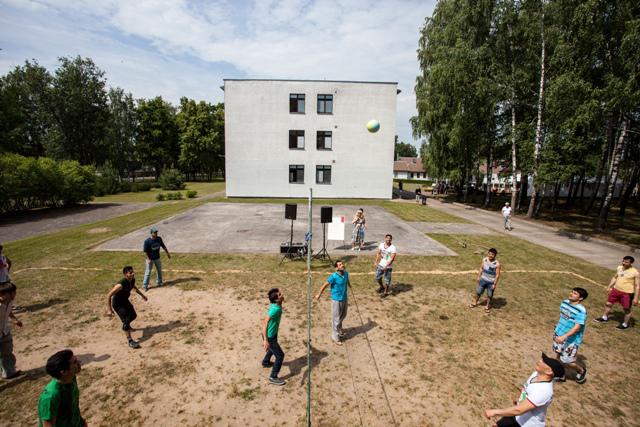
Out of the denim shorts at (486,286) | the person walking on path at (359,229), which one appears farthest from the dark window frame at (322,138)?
the denim shorts at (486,286)

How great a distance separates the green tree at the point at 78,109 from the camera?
49.4m

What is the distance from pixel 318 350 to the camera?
7.11 meters

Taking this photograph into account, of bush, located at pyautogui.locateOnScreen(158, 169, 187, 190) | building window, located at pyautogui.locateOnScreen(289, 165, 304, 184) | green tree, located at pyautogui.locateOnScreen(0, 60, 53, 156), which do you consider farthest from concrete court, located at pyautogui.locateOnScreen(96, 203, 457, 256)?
green tree, located at pyautogui.locateOnScreen(0, 60, 53, 156)

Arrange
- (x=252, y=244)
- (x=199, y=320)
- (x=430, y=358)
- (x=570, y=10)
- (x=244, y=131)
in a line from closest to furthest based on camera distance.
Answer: (x=430, y=358)
(x=199, y=320)
(x=252, y=244)
(x=570, y=10)
(x=244, y=131)

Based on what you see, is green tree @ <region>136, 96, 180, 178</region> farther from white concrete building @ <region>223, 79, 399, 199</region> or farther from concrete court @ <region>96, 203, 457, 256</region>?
concrete court @ <region>96, 203, 457, 256</region>

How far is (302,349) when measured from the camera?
7125mm

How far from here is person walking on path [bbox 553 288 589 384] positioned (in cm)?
614

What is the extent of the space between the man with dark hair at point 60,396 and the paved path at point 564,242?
19155mm

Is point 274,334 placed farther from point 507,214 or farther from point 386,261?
point 507,214

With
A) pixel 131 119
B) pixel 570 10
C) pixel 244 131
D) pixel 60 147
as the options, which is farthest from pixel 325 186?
pixel 131 119

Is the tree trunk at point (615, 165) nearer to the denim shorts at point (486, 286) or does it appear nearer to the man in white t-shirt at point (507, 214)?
the man in white t-shirt at point (507, 214)

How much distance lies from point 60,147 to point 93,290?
56.1m

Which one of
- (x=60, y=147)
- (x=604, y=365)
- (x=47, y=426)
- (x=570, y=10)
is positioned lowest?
(x=604, y=365)

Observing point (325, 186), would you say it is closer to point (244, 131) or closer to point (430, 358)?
point (244, 131)
